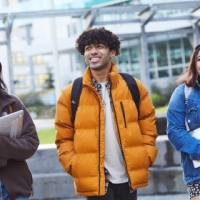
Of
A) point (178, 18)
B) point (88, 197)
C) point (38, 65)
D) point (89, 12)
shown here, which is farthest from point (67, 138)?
point (38, 65)

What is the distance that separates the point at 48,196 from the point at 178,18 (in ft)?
30.0

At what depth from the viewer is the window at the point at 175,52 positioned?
31.2 metres

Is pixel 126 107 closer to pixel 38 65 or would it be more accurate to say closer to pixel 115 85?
pixel 115 85

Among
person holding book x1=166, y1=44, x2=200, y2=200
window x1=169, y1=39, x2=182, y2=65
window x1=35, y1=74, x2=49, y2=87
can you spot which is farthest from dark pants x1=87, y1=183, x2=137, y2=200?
window x1=35, y1=74, x2=49, y2=87

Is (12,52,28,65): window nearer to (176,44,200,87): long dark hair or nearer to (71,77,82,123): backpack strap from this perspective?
(71,77,82,123): backpack strap

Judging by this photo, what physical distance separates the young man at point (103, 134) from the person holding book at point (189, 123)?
0.88ft

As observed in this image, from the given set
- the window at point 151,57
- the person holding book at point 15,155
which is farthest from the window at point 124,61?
the person holding book at point 15,155

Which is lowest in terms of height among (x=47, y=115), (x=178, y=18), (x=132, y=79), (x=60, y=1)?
(x=47, y=115)

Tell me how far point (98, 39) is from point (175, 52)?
27.8 m

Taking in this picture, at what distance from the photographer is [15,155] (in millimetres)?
3494

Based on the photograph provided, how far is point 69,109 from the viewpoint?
4.04m

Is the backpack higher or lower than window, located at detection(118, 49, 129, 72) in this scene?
lower

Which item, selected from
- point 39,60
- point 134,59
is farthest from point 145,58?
point 39,60

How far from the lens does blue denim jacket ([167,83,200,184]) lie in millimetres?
3881
